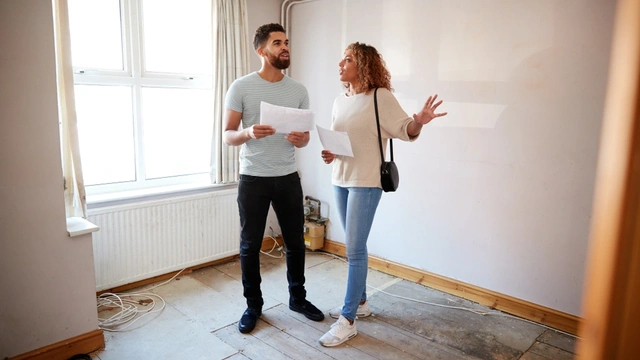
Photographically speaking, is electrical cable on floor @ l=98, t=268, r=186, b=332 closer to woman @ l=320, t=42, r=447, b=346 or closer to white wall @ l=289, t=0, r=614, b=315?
woman @ l=320, t=42, r=447, b=346

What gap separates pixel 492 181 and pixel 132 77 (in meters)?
2.50

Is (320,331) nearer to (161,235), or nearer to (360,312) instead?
(360,312)

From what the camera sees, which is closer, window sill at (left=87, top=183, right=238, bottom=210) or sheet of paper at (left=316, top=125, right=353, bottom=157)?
sheet of paper at (left=316, top=125, right=353, bottom=157)

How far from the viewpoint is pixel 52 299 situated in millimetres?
2035

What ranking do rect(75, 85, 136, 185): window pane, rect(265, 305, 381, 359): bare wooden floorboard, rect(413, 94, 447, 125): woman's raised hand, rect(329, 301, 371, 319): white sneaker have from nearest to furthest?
1. rect(413, 94, 447, 125): woman's raised hand
2. rect(265, 305, 381, 359): bare wooden floorboard
3. rect(329, 301, 371, 319): white sneaker
4. rect(75, 85, 136, 185): window pane

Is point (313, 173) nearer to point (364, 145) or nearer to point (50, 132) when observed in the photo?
point (364, 145)

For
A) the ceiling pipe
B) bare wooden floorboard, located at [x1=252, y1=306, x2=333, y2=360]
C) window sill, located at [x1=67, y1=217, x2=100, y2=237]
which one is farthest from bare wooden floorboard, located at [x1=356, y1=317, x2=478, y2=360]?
the ceiling pipe

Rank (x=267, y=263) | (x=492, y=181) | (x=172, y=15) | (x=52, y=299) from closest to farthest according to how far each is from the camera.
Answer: (x=52, y=299) < (x=492, y=181) < (x=172, y=15) < (x=267, y=263)

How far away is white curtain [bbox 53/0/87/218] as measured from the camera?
7.77 feet

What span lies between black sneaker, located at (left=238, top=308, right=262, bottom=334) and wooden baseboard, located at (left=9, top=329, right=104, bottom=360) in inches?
28.1

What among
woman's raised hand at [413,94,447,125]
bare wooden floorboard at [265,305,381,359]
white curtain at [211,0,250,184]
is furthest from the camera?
white curtain at [211,0,250,184]

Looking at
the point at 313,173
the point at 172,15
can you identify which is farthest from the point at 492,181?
the point at 172,15

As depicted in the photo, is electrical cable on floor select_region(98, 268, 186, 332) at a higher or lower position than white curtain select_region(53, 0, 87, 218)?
lower

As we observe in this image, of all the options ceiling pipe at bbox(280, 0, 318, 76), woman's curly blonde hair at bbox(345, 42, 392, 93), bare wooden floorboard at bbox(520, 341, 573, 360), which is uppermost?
ceiling pipe at bbox(280, 0, 318, 76)
